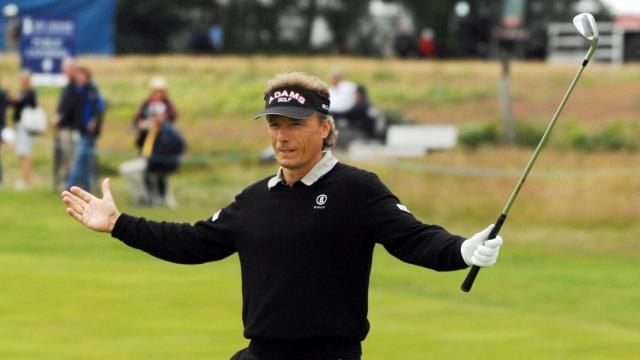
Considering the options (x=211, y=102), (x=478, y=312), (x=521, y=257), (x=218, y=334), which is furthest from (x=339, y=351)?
(x=211, y=102)

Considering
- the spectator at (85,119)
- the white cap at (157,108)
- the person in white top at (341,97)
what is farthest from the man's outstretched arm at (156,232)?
the person in white top at (341,97)

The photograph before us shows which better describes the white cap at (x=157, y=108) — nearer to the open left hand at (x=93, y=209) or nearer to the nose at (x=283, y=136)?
the open left hand at (x=93, y=209)

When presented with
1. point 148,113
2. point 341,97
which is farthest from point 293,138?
point 341,97

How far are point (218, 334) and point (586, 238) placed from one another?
953 cm

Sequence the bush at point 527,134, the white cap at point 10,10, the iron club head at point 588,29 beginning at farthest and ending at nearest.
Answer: the white cap at point 10,10, the bush at point 527,134, the iron club head at point 588,29

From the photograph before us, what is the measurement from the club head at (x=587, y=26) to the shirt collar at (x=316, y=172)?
118 cm

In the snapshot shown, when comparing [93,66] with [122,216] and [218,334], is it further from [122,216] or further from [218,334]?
[122,216]

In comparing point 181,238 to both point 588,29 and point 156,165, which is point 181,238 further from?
point 156,165

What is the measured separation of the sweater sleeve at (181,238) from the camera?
6.75 meters

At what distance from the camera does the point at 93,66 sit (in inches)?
1663

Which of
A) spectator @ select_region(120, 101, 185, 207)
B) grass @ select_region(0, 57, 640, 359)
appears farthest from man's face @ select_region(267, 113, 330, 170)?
→ spectator @ select_region(120, 101, 185, 207)

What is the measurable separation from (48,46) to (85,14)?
535 cm

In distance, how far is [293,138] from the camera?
6.46 metres

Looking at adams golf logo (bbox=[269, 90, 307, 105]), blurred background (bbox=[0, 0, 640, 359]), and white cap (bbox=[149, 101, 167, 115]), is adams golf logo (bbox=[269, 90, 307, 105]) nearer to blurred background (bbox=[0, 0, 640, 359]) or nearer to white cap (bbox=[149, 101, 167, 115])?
blurred background (bbox=[0, 0, 640, 359])
